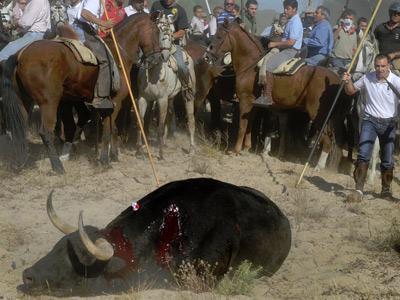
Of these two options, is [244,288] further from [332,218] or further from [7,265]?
[332,218]

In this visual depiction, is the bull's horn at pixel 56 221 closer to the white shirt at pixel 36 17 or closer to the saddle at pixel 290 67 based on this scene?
the white shirt at pixel 36 17

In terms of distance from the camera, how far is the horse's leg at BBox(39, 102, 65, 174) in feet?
35.4

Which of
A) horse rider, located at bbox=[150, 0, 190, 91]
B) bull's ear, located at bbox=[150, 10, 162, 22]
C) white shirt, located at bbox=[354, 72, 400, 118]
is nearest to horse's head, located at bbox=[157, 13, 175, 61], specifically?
bull's ear, located at bbox=[150, 10, 162, 22]

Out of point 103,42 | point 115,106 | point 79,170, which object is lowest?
point 79,170

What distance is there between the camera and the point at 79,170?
11.5 meters

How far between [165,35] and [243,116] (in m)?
2.37

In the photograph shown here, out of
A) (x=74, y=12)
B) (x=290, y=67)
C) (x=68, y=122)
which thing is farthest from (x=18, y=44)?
(x=290, y=67)

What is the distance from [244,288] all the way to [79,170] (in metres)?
5.71

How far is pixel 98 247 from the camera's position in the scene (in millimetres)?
5402

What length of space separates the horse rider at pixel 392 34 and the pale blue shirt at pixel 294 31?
1.60 meters

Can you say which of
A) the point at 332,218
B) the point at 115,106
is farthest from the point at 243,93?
the point at 332,218

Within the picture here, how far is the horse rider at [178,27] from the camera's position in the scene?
13.7 meters

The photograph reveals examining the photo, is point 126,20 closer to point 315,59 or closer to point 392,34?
point 315,59

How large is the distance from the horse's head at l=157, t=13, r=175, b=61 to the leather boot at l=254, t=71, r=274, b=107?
1956mm
